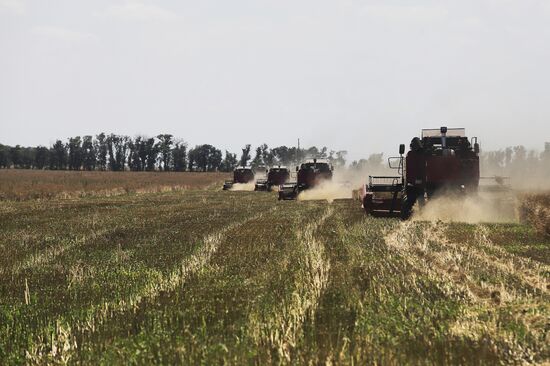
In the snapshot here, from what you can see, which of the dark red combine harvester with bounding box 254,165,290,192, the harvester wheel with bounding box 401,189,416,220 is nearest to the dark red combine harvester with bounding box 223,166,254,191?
the dark red combine harvester with bounding box 254,165,290,192

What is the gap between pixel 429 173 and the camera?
19453 mm

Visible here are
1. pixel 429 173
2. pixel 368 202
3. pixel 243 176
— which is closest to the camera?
pixel 429 173

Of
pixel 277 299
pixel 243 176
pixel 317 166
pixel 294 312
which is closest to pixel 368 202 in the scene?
pixel 277 299

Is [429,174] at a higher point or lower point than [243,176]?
higher

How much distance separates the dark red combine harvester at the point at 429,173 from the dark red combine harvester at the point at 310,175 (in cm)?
1322

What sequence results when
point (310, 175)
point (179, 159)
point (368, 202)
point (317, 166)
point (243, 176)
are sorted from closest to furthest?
point (368, 202)
point (310, 175)
point (317, 166)
point (243, 176)
point (179, 159)

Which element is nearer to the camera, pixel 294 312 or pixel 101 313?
pixel 294 312

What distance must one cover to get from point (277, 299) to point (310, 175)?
28.6 m

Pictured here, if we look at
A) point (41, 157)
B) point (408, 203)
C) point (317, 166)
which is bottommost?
point (408, 203)

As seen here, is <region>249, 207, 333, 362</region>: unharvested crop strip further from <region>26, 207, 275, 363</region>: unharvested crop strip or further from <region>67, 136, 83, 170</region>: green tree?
<region>67, 136, 83, 170</region>: green tree

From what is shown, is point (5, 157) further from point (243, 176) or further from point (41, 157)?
point (243, 176)

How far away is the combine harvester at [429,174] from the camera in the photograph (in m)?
19.4

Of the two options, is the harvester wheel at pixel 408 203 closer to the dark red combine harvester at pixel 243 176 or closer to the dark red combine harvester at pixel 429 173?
the dark red combine harvester at pixel 429 173

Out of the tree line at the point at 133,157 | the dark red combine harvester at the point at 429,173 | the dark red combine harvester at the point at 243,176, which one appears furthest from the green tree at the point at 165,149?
the dark red combine harvester at the point at 429,173
